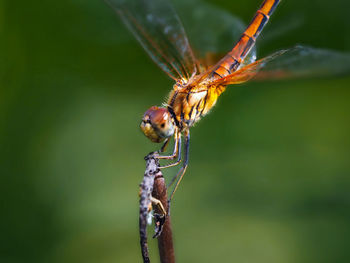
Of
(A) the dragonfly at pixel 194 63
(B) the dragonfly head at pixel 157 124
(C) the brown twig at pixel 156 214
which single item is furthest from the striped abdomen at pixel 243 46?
(C) the brown twig at pixel 156 214

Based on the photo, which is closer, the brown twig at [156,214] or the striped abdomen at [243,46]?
the brown twig at [156,214]

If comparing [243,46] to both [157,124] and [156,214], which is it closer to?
[157,124]

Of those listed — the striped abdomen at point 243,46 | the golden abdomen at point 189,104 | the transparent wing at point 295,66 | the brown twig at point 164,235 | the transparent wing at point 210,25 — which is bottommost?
the brown twig at point 164,235

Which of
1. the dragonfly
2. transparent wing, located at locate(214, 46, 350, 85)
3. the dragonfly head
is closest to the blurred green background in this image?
transparent wing, located at locate(214, 46, 350, 85)

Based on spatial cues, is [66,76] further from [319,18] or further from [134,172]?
[319,18]

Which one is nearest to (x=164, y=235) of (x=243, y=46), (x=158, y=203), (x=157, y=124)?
(x=158, y=203)

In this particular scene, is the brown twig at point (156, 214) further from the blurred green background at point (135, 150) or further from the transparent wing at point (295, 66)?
the blurred green background at point (135, 150)

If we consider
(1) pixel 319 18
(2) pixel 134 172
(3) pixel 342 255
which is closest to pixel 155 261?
(2) pixel 134 172
